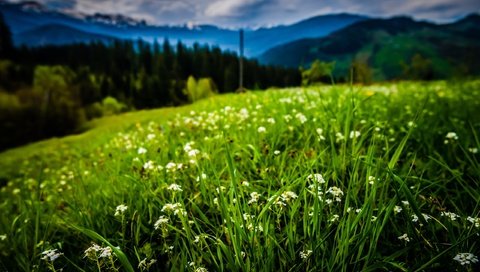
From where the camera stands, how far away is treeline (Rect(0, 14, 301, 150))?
5609 cm

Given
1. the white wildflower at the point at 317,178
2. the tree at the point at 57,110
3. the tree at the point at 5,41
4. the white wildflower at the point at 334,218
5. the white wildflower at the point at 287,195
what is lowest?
the tree at the point at 57,110

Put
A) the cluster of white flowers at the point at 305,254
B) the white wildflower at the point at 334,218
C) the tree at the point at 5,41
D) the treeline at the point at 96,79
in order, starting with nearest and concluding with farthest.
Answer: the cluster of white flowers at the point at 305,254 < the white wildflower at the point at 334,218 < the treeline at the point at 96,79 < the tree at the point at 5,41

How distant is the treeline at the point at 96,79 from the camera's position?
184ft

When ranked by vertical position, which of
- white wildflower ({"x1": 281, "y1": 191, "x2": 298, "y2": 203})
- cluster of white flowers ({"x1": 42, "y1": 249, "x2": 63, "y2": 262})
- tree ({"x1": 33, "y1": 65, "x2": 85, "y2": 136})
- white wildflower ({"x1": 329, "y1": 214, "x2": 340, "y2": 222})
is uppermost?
white wildflower ({"x1": 281, "y1": 191, "x2": 298, "y2": 203})

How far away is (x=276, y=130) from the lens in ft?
12.1

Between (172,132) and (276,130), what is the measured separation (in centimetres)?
228

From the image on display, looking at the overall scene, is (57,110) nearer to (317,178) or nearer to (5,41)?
(5,41)

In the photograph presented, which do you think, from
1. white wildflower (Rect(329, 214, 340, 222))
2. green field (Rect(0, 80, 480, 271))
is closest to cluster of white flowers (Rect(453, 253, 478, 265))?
green field (Rect(0, 80, 480, 271))

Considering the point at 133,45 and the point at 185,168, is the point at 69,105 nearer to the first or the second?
the point at 185,168

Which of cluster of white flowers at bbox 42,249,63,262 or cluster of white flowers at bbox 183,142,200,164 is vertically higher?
cluster of white flowers at bbox 183,142,200,164

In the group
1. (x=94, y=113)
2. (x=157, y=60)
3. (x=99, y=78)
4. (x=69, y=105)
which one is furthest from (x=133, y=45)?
(x=69, y=105)

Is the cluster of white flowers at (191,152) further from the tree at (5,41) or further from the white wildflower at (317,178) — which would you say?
the tree at (5,41)

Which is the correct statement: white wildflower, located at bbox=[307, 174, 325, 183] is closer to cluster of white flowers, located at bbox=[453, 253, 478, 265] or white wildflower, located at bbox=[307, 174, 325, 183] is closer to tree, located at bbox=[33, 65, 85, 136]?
cluster of white flowers, located at bbox=[453, 253, 478, 265]

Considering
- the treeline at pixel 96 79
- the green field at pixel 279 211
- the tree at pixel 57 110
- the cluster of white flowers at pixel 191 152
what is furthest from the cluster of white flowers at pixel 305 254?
the tree at pixel 57 110
